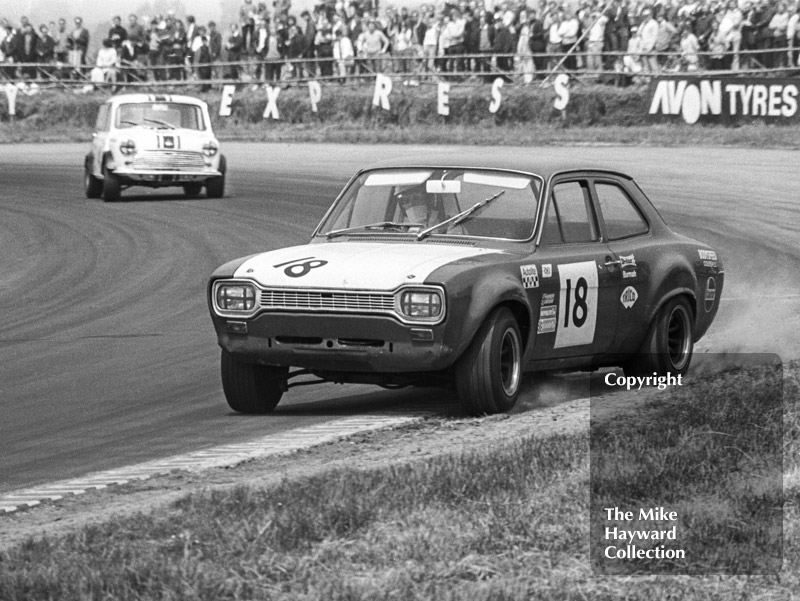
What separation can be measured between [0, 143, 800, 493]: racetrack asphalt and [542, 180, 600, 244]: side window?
60 centimetres

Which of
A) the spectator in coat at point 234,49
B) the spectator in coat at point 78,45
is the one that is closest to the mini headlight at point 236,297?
the spectator in coat at point 234,49

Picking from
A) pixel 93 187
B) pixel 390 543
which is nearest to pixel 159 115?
pixel 93 187

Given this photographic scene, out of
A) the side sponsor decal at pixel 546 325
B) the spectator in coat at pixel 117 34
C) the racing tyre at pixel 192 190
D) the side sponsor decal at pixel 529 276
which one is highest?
the spectator in coat at pixel 117 34

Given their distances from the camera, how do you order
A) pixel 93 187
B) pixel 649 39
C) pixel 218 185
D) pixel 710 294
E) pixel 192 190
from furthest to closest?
pixel 649 39, pixel 192 190, pixel 93 187, pixel 218 185, pixel 710 294

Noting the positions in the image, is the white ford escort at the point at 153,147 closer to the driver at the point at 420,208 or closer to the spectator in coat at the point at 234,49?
the driver at the point at 420,208

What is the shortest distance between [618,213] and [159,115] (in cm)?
1278

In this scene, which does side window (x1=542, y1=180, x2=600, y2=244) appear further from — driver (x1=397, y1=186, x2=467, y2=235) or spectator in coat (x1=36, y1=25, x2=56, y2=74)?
spectator in coat (x1=36, y1=25, x2=56, y2=74)

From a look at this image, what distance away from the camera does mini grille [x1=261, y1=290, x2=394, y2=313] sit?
22.7ft

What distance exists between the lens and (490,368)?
708 centimetres

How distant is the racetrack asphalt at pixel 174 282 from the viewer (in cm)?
756

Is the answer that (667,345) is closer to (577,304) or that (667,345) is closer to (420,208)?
(577,304)

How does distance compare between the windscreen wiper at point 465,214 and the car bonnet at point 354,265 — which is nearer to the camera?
the car bonnet at point 354,265

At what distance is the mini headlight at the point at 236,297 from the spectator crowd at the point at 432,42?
17191 mm

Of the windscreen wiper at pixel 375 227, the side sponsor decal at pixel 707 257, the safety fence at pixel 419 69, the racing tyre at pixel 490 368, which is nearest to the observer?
the racing tyre at pixel 490 368
